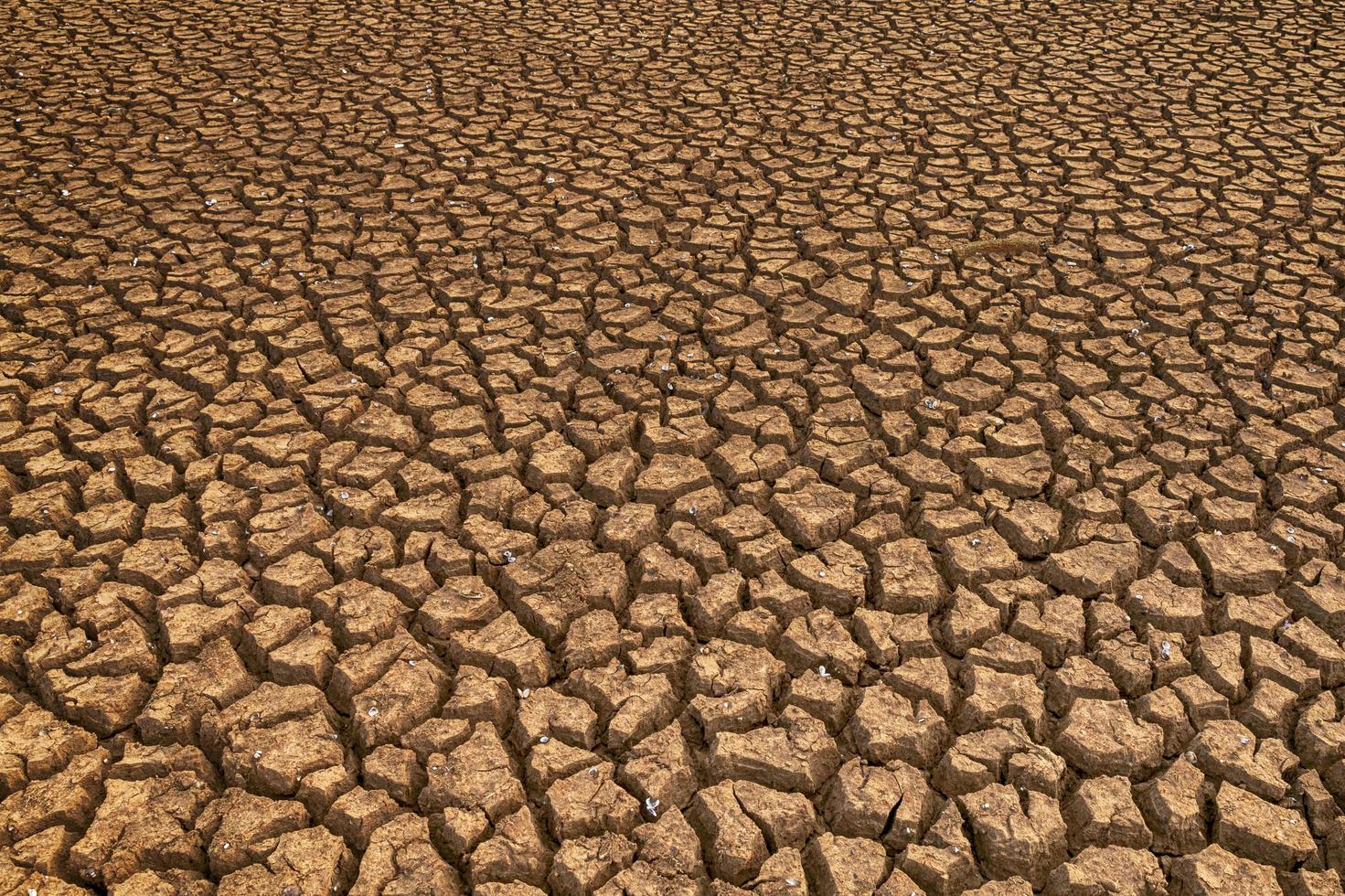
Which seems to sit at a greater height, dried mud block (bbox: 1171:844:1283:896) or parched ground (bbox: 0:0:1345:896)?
dried mud block (bbox: 1171:844:1283:896)

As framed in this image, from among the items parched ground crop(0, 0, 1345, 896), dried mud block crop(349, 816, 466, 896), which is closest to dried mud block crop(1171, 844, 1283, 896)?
parched ground crop(0, 0, 1345, 896)

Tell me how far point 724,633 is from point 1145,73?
4.75m

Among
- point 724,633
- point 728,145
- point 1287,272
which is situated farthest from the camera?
point 728,145

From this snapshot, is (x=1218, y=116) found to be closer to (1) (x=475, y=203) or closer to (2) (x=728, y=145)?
(2) (x=728, y=145)

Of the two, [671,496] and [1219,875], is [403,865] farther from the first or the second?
[1219,875]

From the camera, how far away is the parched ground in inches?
81.4

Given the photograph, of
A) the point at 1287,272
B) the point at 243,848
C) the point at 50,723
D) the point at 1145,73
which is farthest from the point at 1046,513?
the point at 1145,73

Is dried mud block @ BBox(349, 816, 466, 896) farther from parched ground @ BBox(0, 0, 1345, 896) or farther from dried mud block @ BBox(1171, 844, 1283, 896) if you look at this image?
dried mud block @ BBox(1171, 844, 1283, 896)

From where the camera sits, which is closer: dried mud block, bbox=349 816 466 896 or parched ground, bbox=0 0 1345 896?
dried mud block, bbox=349 816 466 896

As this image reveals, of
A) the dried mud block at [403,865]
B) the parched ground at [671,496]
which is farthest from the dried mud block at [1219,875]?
the dried mud block at [403,865]

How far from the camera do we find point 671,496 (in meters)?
2.90

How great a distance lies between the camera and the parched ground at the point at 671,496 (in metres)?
2.07

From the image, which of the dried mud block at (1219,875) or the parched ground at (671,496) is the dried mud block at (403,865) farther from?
the dried mud block at (1219,875)

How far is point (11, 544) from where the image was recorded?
2.68 metres
